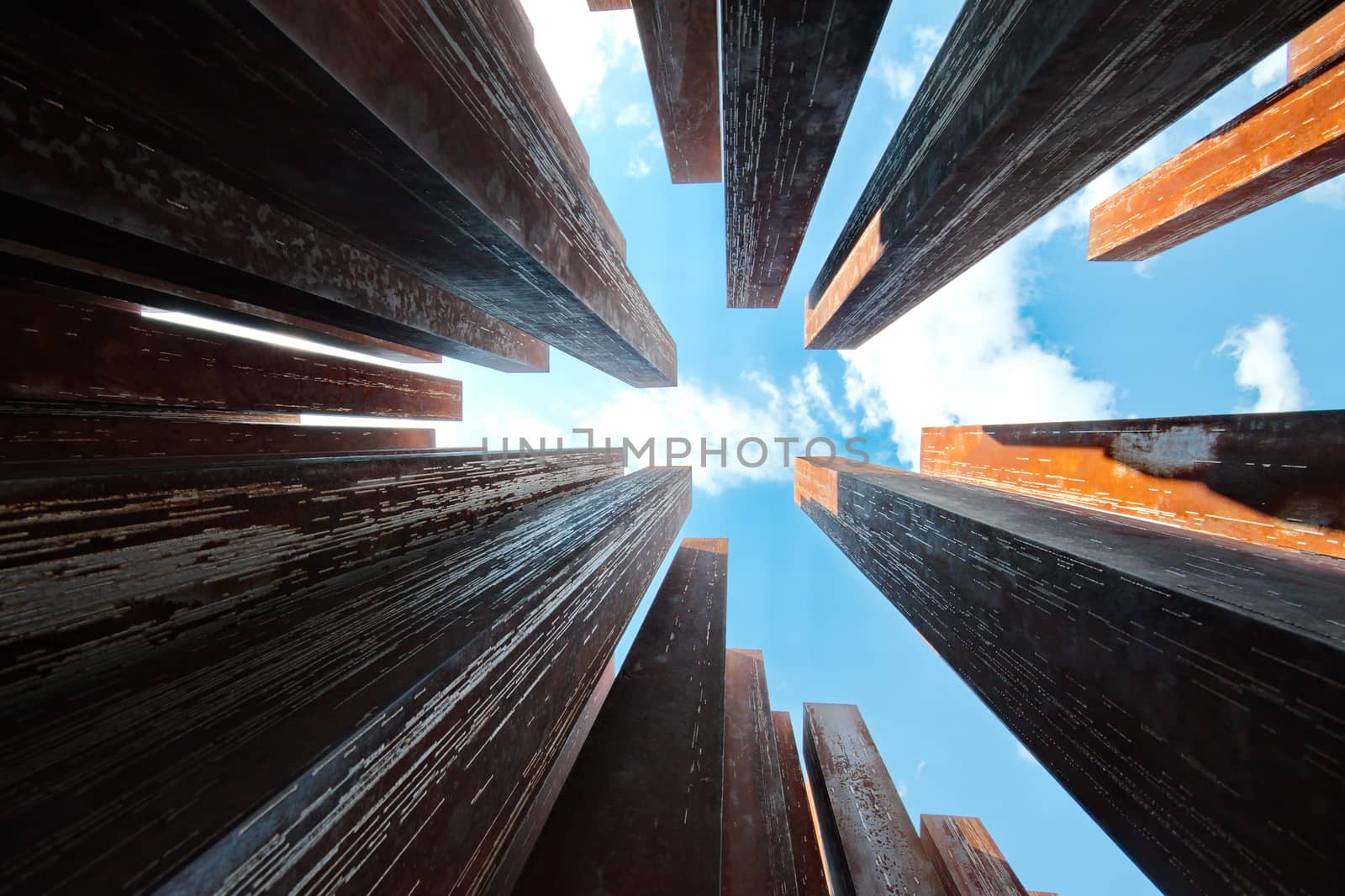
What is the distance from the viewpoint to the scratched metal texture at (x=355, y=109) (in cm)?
78

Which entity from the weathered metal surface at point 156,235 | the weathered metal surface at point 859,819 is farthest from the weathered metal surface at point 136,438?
the weathered metal surface at point 859,819

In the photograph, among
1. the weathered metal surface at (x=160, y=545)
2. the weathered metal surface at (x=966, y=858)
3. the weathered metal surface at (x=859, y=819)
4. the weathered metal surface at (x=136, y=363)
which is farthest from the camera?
the weathered metal surface at (x=966, y=858)

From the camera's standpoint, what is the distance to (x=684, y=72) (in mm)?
2844

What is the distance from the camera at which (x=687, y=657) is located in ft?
8.75

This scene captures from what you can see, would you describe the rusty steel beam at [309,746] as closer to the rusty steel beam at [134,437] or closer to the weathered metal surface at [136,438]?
the weathered metal surface at [136,438]

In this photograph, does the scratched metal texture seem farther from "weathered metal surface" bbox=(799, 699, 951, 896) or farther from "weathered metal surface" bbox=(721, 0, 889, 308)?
"weathered metal surface" bbox=(799, 699, 951, 896)

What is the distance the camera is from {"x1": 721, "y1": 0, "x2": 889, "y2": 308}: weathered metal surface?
1.70 meters

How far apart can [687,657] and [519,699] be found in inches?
64.6

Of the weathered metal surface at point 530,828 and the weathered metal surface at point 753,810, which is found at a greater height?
the weathered metal surface at point 530,828

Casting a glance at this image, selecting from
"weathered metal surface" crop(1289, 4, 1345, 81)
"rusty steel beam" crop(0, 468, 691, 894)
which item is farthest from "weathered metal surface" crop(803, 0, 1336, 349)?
"rusty steel beam" crop(0, 468, 691, 894)

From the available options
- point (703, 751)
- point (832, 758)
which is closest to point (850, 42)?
point (703, 751)

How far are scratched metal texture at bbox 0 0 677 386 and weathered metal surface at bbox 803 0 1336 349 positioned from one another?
1723mm

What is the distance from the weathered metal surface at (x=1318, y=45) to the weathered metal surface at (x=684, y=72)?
2.92m

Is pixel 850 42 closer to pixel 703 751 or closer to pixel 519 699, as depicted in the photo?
pixel 519 699
